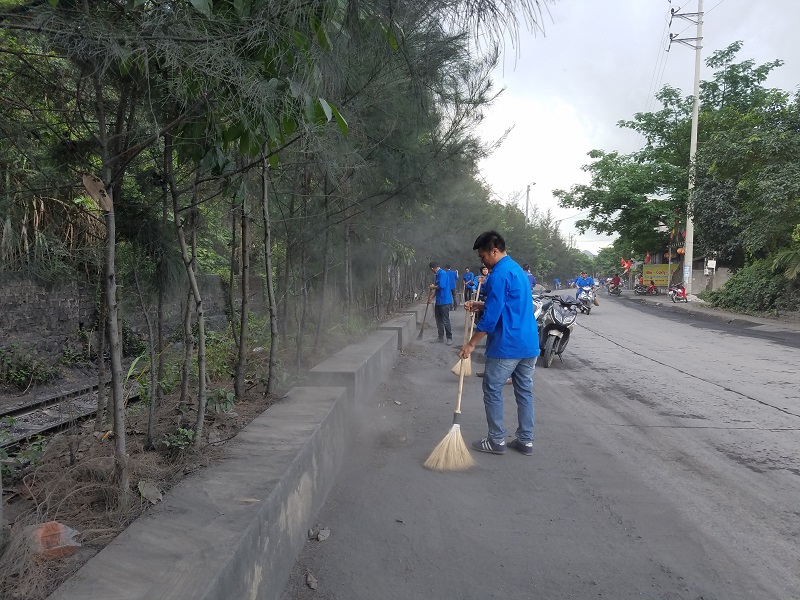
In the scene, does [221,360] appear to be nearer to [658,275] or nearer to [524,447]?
[524,447]

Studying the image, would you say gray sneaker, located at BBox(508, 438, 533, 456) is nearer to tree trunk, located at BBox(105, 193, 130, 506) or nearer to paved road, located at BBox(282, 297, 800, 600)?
paved road, located at BBox(282, 297, 800, 600)

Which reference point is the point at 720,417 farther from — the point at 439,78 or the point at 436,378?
the point at 439,78

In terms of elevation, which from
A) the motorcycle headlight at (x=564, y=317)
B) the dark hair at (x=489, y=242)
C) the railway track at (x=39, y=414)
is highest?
the dark hair at (x=489, y=242)

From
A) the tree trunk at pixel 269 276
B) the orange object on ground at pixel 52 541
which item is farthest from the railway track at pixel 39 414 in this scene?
the orange object on ground at pixel 52 541

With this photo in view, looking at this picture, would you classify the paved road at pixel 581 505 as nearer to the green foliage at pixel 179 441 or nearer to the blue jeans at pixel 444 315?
the green foliage at pixel 179 441

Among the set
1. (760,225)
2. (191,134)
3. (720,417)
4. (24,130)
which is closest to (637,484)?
(720,417)

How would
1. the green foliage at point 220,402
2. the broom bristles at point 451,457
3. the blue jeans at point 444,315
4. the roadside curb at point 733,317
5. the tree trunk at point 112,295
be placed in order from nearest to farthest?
the tree trunk at point 112,295 < the green foliage at point 220,402 < the broom bristles at point 451,457 < the blue jeans at point 444,315 < the roadside curb at point 733,317

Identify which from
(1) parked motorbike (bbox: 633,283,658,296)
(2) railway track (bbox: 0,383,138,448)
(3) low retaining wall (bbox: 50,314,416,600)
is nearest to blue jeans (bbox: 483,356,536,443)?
(3) low retaining wall (bbox: 50,314,416,600)

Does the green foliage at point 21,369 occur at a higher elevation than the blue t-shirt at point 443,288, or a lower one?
lower

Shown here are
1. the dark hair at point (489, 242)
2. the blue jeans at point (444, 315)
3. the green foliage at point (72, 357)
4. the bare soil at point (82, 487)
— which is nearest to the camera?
the bare soil at point (82, 487)

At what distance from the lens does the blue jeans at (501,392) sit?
496cm

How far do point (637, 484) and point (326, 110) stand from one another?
338 centimetres

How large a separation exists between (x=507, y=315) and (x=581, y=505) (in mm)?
1594

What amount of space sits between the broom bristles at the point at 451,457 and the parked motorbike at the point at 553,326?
5.23 m
